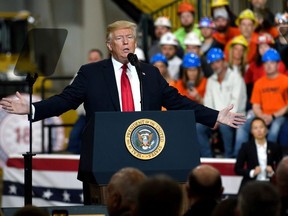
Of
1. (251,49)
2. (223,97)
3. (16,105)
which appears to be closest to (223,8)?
(251,49)

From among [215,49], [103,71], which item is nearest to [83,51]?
[215,49]

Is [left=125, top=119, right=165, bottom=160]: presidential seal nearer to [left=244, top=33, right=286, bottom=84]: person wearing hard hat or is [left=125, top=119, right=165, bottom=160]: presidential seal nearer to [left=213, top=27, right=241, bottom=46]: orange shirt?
[left=244, top=33, right=286, bottom=84]: person wearing hard hat

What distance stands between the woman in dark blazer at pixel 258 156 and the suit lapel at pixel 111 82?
5.25 m

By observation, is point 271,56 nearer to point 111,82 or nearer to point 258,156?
point 258,156

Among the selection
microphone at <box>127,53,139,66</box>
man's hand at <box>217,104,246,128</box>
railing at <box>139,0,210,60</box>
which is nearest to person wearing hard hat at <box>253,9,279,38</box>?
railing at <box>139,0,210,60</box>

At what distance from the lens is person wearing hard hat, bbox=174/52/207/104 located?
1606cm

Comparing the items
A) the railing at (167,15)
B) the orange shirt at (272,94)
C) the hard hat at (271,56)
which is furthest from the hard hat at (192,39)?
the railing at (167,15)

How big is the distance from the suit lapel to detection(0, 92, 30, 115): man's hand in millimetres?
688

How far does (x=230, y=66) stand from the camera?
1627 cm

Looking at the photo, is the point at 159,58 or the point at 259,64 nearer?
the point at 259,64

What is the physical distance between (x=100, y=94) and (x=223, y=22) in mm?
8561

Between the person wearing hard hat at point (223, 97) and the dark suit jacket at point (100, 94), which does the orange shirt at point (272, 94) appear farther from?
the dark suit jacket at point (100, 94)

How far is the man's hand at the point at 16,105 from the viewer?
930 cm

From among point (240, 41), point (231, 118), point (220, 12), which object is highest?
point (220, 12)
